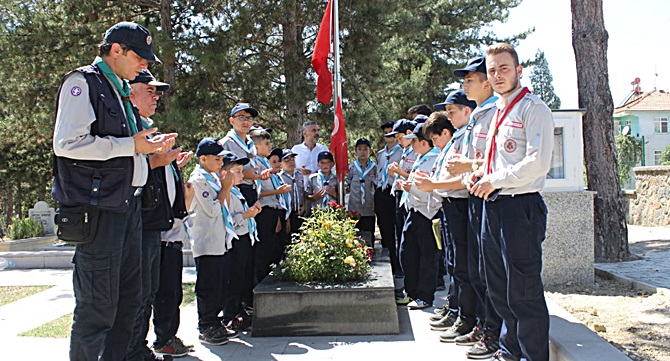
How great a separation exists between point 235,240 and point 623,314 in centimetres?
374

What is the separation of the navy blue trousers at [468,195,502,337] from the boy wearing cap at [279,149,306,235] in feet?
9.88

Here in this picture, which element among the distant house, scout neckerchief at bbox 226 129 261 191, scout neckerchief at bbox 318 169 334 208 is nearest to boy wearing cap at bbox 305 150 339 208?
scout neckerchief at bbox 318 169 334 208

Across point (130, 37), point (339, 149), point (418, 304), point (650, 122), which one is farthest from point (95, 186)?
point (650, 122)

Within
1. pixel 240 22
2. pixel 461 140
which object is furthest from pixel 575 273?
pixel 240 22

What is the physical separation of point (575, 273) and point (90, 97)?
576 centimetres

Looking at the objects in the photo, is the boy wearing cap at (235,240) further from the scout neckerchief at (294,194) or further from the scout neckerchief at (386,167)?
the scout neckerchief at (386,167)

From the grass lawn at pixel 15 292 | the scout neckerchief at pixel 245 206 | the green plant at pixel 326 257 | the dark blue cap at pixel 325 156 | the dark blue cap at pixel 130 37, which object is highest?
the dark blue cap at pixel 130 37

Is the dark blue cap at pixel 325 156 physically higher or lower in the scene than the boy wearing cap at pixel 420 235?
higher

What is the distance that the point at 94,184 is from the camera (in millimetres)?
2922

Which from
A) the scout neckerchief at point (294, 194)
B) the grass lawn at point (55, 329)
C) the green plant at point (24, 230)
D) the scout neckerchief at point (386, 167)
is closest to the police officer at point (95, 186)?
the grass lawn at point (55, 329)

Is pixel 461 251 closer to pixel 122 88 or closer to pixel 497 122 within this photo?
pixel 497 122

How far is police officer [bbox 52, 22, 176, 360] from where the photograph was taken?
9.50 feet

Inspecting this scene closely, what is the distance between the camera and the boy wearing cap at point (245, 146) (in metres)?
5.79

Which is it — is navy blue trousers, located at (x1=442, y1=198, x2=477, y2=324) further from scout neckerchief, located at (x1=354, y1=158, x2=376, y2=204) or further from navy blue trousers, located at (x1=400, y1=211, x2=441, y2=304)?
scout neckerchief, located at (x1=354, y1=158, x2=376, y2=204)
